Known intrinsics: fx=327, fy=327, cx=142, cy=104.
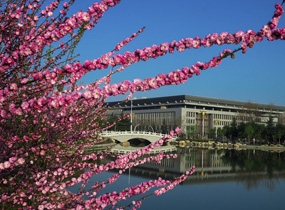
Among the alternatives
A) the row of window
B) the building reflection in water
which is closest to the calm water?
the building reflection in water

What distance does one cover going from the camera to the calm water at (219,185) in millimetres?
18656

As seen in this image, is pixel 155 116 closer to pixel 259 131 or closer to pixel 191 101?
pixel 191 101

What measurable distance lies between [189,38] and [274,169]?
32.8 m

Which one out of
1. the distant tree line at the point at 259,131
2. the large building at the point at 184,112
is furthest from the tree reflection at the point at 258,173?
the large building at the point at 184,112

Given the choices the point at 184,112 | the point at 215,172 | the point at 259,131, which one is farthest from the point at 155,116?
the point at 215,172

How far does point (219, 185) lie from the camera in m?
24.8

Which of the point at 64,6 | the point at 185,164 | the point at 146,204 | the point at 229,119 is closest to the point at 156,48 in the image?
the point at 64,6

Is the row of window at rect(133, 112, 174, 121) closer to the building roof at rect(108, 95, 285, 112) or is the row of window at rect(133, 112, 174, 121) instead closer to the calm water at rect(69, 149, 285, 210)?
the building roof at rect(108, 95, 285, 112)

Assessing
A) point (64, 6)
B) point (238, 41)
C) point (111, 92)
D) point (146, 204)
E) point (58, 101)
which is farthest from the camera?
point (146, 204)

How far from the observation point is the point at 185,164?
1339 inches

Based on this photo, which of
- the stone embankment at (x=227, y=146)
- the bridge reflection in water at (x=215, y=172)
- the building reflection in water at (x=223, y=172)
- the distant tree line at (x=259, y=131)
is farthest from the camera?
the distant tree line at (x=259, y=131)

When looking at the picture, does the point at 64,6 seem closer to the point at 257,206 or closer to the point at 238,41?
the point at 238,41

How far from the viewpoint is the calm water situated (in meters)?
18.7

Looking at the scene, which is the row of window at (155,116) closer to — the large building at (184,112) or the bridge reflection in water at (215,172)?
the large building at (184,112)
